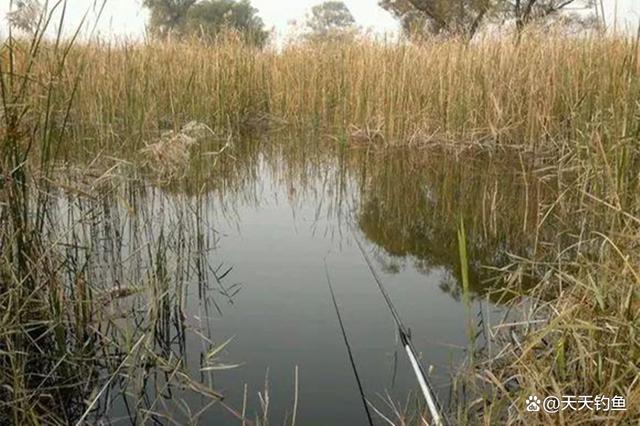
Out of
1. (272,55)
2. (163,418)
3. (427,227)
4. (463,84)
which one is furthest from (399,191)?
(272,55)

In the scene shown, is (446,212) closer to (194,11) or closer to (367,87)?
(367,87)

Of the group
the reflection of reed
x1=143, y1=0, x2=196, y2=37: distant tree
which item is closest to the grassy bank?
the reflection of reed

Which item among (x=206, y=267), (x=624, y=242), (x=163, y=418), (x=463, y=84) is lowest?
(x=163, y=418)

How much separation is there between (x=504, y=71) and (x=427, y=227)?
7.98ft

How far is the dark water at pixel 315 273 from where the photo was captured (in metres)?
1.66

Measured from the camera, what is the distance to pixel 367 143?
5.52m

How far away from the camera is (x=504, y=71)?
16.5 feet

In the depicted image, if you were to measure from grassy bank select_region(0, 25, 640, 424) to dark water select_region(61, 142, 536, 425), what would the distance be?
0.32 ft

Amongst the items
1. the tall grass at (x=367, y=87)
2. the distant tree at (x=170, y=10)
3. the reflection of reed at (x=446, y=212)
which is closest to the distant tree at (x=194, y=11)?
the distant tree at (x=170, y=10)

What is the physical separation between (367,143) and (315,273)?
3.18 meters

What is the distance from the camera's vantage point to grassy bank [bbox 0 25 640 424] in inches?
56.8

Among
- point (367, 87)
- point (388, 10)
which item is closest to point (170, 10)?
point (388, 10)

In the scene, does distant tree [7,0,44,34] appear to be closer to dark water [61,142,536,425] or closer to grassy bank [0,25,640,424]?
grassy bank [0,25,640,424]

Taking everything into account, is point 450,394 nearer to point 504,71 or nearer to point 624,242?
point 624,242
